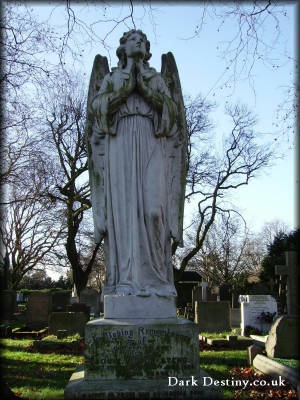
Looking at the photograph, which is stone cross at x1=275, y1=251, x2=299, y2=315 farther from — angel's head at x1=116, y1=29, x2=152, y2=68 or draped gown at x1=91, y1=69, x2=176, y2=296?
angel's head at x1=116, y1=29, x2=152, y2=68

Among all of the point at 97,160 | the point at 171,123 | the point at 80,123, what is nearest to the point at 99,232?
the point at 97,160

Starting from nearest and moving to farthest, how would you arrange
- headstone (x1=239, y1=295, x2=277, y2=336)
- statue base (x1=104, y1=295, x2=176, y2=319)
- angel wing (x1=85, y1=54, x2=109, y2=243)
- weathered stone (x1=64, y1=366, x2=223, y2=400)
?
weathered stone (x1=64, y1=366, x2=223, y2=400), statue base (x1=104, y1=295, x2=176, y2=319), angel wing (x1=85, y1=54, x2=109, y2=243), headstone (x1=239, y1=295, x2=277, y2=336)

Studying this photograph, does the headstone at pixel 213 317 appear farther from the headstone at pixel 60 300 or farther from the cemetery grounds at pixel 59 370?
the headstone at pixel 60 300

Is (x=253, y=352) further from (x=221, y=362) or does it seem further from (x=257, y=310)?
(x=257, y=310)

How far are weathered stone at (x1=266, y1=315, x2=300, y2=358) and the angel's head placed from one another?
620 centimetres

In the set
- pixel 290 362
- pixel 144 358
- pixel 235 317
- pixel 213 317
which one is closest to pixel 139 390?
pixel 144 358

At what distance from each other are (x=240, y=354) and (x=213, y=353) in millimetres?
742

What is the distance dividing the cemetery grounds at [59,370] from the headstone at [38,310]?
17.4 ft

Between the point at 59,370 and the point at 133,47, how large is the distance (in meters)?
6.53

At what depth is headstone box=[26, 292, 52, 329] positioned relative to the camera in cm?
1855

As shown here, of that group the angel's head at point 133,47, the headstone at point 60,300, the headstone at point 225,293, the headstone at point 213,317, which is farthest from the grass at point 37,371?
the headstone at point 225,293

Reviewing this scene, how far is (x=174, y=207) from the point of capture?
5605 millimetres

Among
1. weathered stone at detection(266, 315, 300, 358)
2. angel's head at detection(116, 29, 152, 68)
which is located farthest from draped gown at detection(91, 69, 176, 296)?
weathered stone at detection(266, 315, 300, 358)

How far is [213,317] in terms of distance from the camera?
56.6ft
